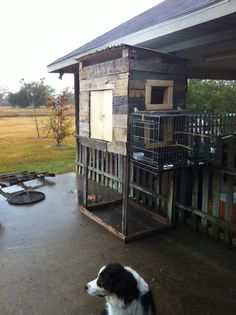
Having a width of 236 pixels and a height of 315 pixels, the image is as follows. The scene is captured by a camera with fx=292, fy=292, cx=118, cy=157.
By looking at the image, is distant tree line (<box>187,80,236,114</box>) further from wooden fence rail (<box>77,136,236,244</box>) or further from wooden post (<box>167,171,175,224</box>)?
wooden post (<box>167,171,175,224</box>)

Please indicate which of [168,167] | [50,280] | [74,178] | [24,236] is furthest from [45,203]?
[168,167]

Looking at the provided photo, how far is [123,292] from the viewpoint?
247 centimetres

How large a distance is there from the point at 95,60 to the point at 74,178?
4174mm

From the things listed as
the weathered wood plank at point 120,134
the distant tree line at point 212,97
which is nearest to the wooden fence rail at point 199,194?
the weathered wood plank at point 120,134

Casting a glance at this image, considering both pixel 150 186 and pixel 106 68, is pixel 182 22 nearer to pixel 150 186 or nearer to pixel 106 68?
pixel 106 68

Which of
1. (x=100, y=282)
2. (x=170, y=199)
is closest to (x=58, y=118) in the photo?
(x=170, y=199)

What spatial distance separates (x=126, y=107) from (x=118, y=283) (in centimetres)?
244

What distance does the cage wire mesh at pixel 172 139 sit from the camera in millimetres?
4025

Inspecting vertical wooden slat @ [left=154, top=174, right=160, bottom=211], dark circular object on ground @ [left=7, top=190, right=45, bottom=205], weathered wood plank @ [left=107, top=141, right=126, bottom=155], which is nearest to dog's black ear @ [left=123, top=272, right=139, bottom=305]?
weathered wood plank @ [left=107, top=141, right=126, bottom=155]

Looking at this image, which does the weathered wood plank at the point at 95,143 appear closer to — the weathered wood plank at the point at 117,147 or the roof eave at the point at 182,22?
the weathered wood plank at the point at 117,147

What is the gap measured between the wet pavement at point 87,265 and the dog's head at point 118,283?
741 mm

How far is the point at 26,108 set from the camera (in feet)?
129

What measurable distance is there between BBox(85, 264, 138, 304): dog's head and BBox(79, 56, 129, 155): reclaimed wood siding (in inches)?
83.4

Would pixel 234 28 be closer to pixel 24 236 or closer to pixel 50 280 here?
pixel 50 280
